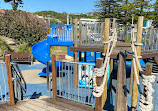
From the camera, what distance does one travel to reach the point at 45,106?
433 centimetres

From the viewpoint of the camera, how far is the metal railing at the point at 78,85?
4.79 meters

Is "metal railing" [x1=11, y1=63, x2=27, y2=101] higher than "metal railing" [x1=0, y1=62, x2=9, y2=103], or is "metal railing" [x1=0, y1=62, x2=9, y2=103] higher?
"metal railing" [x1=11, y1=63, x2=27, y2=101]

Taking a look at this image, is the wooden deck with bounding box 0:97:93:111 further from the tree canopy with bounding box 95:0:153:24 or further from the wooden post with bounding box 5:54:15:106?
the tree canopy with bounding box 95:0:153:24

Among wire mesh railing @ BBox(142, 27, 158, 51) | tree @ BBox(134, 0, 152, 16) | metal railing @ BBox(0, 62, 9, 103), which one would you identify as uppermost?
tree @ BBox(134, 0, 152, 16)

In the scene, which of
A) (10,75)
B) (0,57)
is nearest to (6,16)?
(0,57)

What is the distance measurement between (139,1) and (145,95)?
3407 centimetres

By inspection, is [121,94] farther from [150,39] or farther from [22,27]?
[22,27]

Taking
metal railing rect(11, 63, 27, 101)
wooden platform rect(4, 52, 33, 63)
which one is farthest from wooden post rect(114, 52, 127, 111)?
wooden platform rect(4, 52, 33, 63)

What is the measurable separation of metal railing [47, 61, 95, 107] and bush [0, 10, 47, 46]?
1082 cm

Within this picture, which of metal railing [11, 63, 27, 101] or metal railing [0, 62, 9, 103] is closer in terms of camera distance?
metal railing [11, 63, 27, 101]

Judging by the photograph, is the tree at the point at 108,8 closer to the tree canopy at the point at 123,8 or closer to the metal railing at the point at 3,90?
the tree canopy at the point at 123,8

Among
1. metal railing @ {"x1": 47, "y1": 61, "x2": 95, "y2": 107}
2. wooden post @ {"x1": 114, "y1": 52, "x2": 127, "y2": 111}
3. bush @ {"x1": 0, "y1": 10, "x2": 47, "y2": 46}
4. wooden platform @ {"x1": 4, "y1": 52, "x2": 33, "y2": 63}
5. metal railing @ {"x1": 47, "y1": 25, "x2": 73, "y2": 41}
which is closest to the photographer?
wooden post @ {"x1": 114, "y1": 52, "x2": 127, "y2": 111}

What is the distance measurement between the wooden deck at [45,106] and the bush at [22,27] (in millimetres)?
14517

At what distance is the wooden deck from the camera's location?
418 cm
